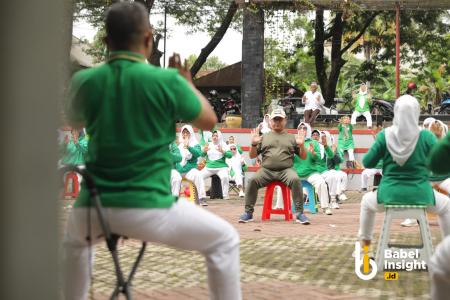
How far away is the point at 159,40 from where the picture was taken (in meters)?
33.1

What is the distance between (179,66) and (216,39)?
98.2 feet

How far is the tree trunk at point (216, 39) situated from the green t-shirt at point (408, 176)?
25.4 meters

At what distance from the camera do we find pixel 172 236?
155 inches

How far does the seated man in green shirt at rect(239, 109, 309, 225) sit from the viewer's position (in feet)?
46.7

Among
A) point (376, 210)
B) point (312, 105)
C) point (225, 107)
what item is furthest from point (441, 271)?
point (225, 107)

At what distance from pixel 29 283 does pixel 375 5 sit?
29.7 metres

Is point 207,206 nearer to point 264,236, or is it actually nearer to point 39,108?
point 264,236

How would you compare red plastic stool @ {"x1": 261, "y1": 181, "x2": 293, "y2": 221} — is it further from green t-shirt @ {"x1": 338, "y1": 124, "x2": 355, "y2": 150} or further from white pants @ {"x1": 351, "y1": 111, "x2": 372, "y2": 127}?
white pants @ {"x1": 351, "y1": 111, "x2": 372, "y2": 127}

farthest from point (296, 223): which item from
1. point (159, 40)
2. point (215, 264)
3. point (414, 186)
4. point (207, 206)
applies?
point (159, 40)

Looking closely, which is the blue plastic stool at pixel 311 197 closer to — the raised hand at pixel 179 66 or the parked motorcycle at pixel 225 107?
the raised hand at pixel 179 66

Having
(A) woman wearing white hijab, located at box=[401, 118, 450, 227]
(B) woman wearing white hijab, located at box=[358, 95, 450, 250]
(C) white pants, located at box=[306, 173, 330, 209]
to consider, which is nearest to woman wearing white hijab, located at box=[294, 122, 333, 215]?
(C) white pants, located at box=[306, 173, 330, 209]

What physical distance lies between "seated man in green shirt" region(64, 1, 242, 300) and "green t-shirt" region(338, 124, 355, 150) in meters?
22.8

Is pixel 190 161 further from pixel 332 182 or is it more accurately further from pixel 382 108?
pixel 382 108

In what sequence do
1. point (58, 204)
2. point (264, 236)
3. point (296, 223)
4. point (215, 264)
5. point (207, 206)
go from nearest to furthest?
point (58, 204) < point (215, 264) < point (264, 236) < point (296, 223) < point (207, 206)
